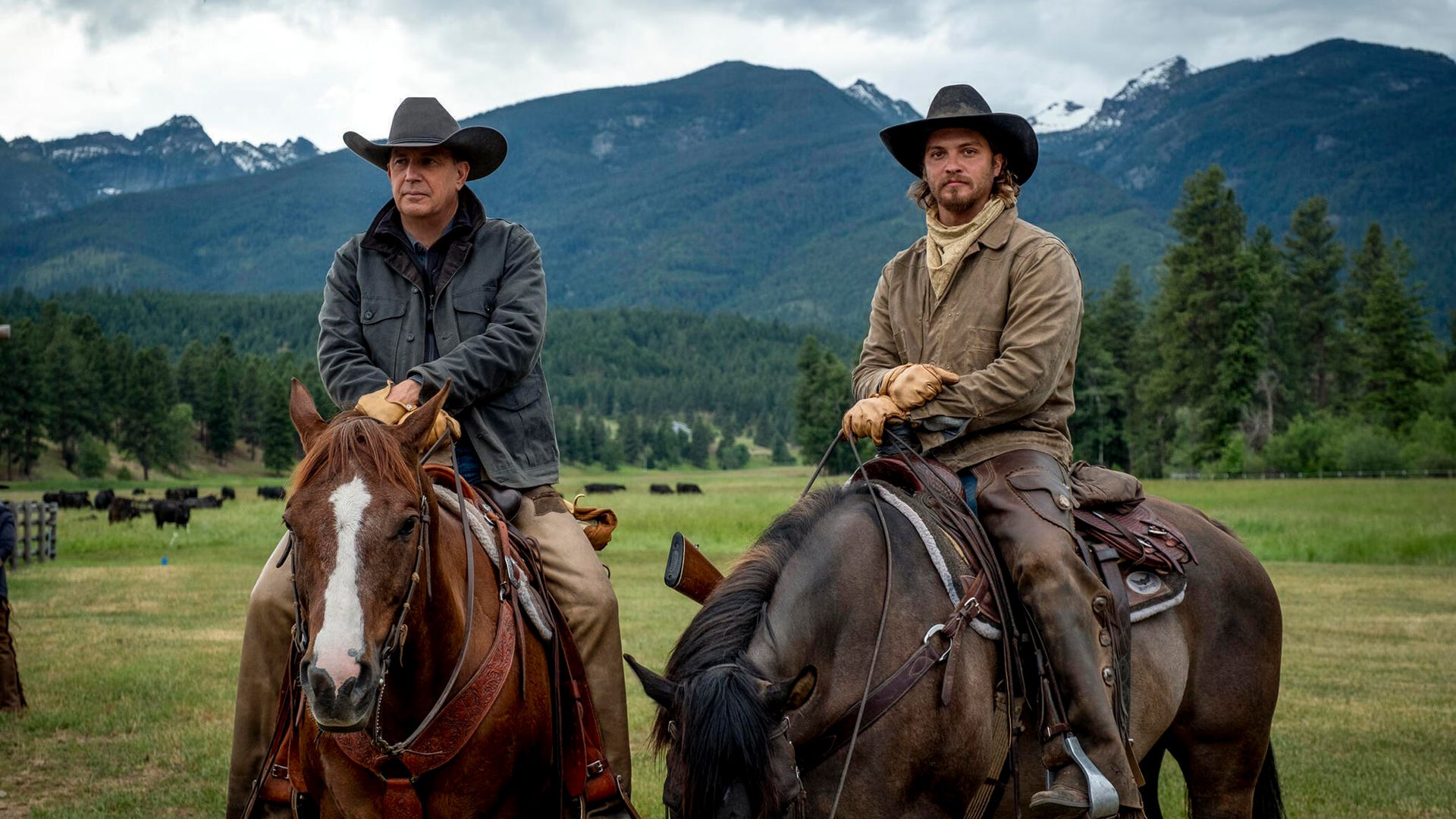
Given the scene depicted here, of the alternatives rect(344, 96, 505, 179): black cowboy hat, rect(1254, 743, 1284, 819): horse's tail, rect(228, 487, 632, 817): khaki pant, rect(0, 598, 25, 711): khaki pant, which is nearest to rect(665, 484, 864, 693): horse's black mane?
rect(228, 487, 632, 817): khaki pant

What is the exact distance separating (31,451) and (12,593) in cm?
6897

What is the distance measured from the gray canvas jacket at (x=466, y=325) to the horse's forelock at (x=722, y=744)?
5.59 feet

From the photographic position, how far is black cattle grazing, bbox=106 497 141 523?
39219 millimetres

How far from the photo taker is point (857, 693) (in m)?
3.66

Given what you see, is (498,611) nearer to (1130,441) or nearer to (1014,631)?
(1014,631)

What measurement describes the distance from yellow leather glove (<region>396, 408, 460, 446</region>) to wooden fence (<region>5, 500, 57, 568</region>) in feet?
78.7

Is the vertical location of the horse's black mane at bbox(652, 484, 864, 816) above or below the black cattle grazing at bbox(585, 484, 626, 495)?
above

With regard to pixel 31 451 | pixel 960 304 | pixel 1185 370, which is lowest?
pixel 31 451

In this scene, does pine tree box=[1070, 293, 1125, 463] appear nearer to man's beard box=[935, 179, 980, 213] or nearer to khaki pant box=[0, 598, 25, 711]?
khaki pant box=[0, 598, 25, 711]

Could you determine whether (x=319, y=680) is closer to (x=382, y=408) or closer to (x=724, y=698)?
(x=724, y=698)

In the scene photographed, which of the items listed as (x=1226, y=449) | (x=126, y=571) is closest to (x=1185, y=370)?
(x=1226, y=449)

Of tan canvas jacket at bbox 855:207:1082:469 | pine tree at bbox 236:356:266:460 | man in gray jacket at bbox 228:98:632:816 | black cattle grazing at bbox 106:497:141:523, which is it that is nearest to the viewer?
tan canvas jacket at bbox 855:207:1082:469

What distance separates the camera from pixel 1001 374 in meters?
4.31

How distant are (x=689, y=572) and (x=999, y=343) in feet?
5.11
